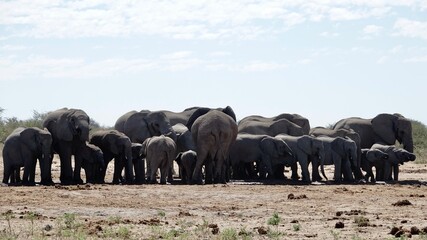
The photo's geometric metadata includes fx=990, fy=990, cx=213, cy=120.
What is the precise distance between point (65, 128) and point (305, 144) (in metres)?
6.34

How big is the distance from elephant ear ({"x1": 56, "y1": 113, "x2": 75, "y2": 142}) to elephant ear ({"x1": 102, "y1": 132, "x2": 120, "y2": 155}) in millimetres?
1340

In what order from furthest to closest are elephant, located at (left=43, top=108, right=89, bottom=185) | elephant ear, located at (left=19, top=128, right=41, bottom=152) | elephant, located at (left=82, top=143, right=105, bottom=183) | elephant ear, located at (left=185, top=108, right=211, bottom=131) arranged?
elephant ear, located at (left=185, top=108, right=211, bottom=131)
elephant, located at (left=82, top=143, right=105, bottom=183)
elephant, located at (left=43, top=108, right=89, bottom=185)
elephant ear, located at (left=19, top=128, right=41, bottom=152)

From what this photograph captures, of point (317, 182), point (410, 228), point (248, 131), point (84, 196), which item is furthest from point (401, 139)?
point (410, 228)

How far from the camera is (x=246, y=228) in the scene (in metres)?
13.7

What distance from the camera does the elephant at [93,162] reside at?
78.6ft

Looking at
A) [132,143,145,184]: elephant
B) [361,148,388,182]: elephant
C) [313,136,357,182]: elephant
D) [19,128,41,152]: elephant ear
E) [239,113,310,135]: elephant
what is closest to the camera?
[19,128,41,152]: elephant ear

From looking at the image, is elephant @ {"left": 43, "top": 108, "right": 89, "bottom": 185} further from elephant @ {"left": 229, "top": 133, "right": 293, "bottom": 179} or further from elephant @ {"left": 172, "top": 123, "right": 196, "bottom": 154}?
elephant @ {"left": 229, "top": 133, "right": 293, "bottom": 179}

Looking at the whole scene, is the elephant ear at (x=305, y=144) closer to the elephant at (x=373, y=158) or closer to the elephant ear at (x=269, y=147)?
the elephant ear at (x=269, y=147)

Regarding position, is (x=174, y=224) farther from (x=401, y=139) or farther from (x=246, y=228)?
(x=401, y=139)

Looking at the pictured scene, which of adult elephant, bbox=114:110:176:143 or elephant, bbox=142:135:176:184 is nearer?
elephant, bbox=142:135:176:184

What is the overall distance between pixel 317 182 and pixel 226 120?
2945mm

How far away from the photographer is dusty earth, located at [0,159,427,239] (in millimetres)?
12992

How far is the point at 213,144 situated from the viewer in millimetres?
24453

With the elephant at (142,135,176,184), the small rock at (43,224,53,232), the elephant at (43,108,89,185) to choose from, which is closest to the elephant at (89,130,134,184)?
the elephant at (142,135,176,184)
